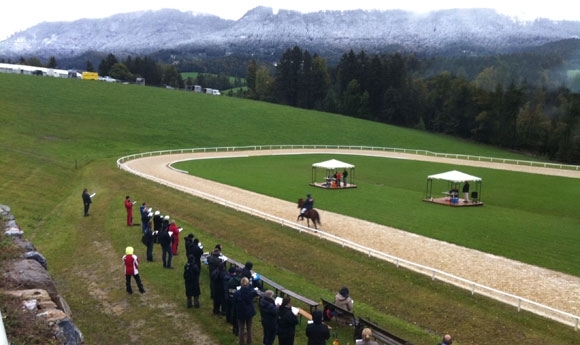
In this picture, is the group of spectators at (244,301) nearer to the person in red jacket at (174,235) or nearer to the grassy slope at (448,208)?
the person in red jacket at (174,235)

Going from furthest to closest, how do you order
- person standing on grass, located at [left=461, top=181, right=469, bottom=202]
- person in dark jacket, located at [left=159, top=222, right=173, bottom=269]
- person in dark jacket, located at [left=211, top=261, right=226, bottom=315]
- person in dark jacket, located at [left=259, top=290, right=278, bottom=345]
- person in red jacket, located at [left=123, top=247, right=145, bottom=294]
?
person standing on grass, located at [left=461, top=181, right=469, bottom=202] → person in dark jacket, located at [left=159, top=222, right=173, bottom=269] → person in red jacket, located at [left=123, top=247, right=145, bottom=294] → person in dark jacket, located at [left=211, top=261, right=226, bottom=315] → person in dark jacket, located at [left=259, top=290, right=278, bottom=345]

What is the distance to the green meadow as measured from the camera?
45.2ft

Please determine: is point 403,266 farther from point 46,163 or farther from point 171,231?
point 46,163

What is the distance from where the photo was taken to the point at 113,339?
40.9 feet

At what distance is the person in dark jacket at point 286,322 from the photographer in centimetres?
1065

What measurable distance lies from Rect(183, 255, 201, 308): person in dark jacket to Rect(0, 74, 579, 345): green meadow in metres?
0.38

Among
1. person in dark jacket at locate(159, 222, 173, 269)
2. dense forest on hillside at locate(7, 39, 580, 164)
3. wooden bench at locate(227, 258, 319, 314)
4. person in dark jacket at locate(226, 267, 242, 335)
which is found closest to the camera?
person in dark jacket at locate(226, 267, 242, 335)

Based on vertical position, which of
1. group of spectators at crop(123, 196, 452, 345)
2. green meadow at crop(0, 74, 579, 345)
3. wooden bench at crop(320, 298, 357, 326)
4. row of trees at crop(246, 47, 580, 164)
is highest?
row of trees at crop(246, 47, 580, 164)

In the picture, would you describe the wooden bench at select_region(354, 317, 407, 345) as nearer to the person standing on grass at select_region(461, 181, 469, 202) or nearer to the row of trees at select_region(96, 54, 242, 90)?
the person standing on grass at select_region(461, 181, 469, 202)

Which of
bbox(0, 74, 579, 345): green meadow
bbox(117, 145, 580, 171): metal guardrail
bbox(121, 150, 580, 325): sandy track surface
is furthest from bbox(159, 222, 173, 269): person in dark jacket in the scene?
bbox(117, 145, 580, 171): metal guardrail

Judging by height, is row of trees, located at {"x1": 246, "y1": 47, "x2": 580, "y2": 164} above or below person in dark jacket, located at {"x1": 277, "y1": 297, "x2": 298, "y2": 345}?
above

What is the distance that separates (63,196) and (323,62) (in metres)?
99.3

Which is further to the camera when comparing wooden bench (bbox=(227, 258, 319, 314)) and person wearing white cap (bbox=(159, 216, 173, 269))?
person wearing white cap (bbox=(159, 216, 173, 269))

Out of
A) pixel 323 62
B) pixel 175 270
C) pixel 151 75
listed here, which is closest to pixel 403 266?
pixel 175 270
